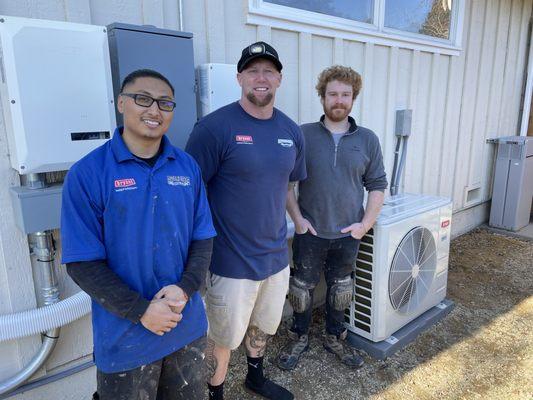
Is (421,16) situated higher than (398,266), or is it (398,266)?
(421,16)

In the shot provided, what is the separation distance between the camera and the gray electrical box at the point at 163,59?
5.47ft

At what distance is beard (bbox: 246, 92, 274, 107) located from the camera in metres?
1.73

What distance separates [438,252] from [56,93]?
2581 millimetres

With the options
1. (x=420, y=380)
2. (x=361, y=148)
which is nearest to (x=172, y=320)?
(x=361, y=148)

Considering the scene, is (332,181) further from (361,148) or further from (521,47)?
(521,47)

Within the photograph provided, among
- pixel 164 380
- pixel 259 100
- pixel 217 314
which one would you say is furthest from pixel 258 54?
pixel 164 380

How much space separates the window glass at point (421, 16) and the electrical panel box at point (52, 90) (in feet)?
8.47

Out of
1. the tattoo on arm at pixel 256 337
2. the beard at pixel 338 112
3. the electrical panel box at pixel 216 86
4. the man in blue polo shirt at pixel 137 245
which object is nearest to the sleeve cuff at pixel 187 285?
the man in blue polo shirt at pixel 137 245

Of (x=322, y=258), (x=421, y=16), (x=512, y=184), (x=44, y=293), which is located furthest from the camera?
(x=512, y=184)

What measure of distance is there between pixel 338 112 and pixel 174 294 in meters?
1.41

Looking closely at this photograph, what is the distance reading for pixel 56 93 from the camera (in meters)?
1.51

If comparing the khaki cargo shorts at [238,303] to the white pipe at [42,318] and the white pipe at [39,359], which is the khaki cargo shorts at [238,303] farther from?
the white pipe at [39,359]

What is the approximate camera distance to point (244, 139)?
1.72 meters

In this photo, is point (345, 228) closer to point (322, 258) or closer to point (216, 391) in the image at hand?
point (322, 258)
